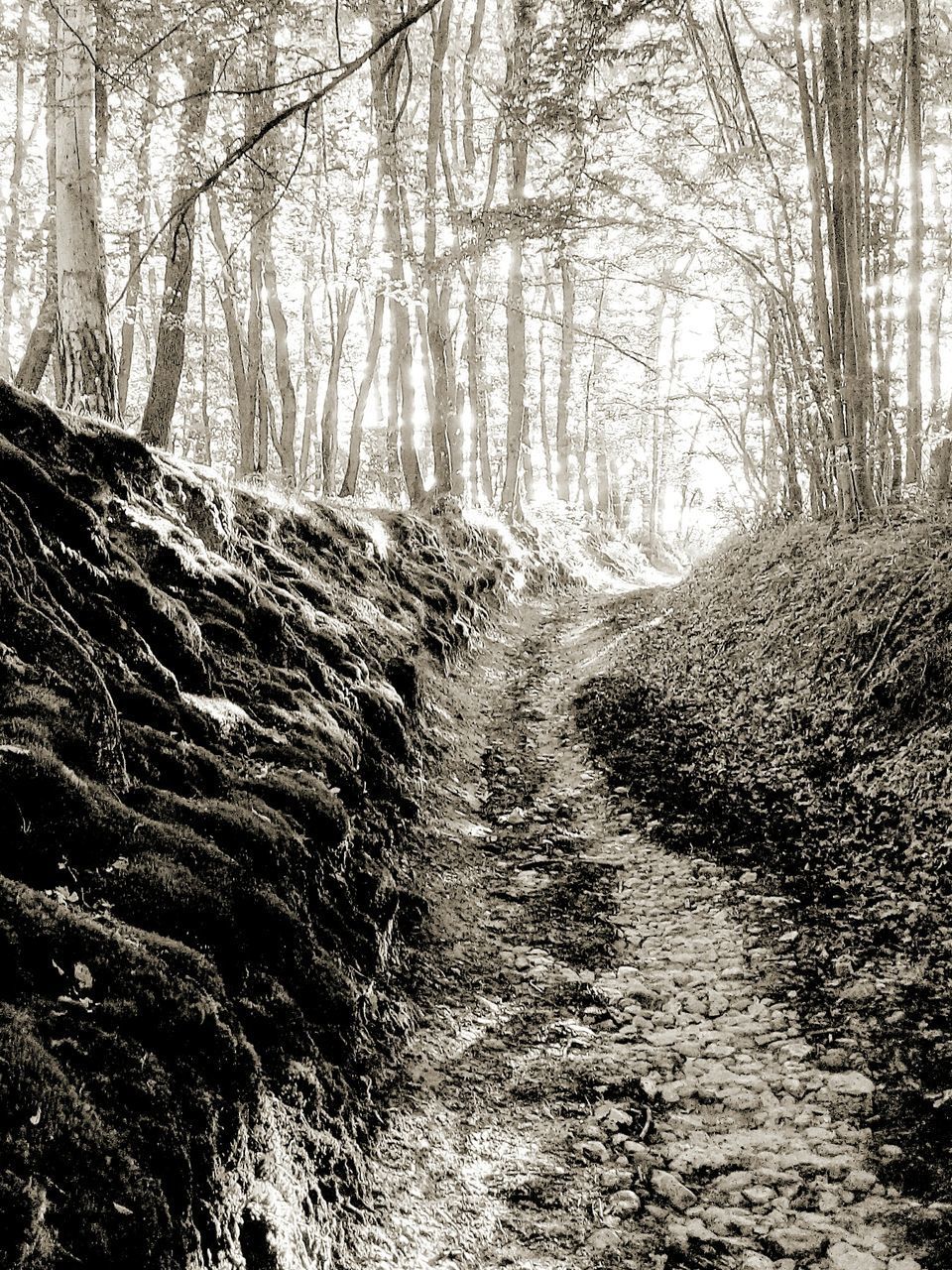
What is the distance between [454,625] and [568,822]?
18.4 ft

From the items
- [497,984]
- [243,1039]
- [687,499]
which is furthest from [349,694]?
[687,499]

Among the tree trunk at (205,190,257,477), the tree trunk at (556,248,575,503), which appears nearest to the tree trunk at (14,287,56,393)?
the tree trunk at (205,190,257,477)

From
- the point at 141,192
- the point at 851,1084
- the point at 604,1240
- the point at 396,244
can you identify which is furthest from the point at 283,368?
the point at 604,1240

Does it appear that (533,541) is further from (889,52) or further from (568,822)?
(568,822)

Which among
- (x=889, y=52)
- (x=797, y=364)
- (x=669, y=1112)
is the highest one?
(x=889, y=52)

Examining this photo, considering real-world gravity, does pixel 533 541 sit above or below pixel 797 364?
below

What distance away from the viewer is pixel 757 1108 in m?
4.24

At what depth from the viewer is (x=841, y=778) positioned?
6898 mm

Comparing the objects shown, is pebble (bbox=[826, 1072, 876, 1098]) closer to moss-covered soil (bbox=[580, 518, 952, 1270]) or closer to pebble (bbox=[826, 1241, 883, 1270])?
moss-covered soil (bbox=[580, 518, 952, 1270])

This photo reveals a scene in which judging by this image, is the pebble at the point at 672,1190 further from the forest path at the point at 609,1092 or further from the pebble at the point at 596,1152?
the pebble at the point at 596,1152

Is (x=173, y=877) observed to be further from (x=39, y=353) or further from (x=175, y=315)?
(x=39, y=353)

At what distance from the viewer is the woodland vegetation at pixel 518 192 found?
795 centimetres

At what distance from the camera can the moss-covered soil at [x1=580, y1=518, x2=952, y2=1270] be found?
4457 mm

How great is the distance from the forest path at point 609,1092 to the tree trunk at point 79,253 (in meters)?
5.29
